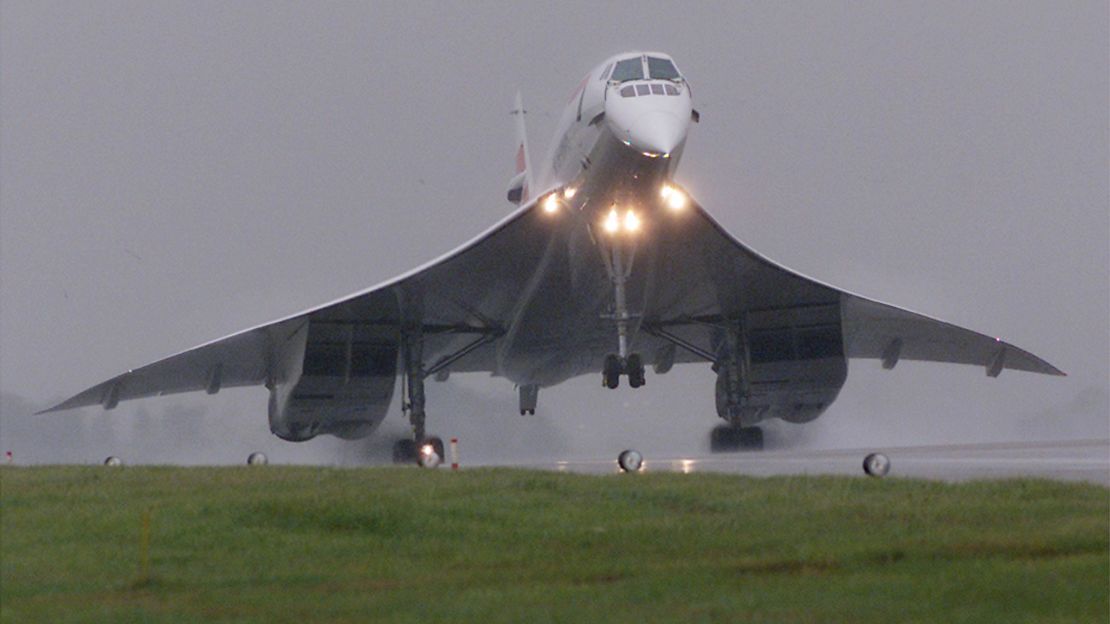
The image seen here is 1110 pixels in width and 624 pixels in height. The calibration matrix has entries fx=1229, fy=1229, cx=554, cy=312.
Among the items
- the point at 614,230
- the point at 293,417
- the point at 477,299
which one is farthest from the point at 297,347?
the point at 614,230

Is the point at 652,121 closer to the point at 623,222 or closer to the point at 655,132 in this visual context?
the point at 655,132

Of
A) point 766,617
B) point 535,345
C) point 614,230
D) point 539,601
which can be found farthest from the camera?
point 535,345

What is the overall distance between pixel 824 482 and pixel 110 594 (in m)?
7.50

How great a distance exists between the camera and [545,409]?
34.8 metres

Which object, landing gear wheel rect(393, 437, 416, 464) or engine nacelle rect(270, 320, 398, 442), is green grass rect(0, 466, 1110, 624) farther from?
landing gear wheel rect(393, 437, 416, 464)

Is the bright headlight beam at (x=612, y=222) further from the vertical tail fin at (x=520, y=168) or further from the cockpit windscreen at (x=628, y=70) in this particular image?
the vertical tail fin at (x=520, y=168)

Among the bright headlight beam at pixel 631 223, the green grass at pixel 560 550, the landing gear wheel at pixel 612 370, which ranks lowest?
the green grass at pixel 560 550

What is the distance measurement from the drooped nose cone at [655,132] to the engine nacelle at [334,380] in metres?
9.00

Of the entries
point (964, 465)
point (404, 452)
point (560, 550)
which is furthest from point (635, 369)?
point (560, 550)

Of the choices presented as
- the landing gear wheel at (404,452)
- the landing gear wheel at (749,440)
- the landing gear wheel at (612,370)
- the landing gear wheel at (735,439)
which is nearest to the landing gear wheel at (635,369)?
the landing gear wheel at (612,370)

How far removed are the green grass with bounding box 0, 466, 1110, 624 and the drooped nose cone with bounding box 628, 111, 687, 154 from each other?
8087mm

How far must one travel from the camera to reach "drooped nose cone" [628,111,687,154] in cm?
1986

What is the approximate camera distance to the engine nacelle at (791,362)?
89.7 feet

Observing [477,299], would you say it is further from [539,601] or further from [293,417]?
[539,601]
